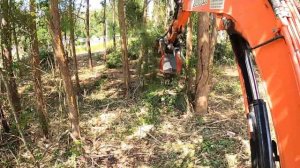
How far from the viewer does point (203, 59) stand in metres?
8.88

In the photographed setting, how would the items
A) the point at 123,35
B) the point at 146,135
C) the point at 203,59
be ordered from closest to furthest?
the point at 146,135 < the point at 203,59 < the point at 123,35

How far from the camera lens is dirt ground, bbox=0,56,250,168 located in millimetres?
7125

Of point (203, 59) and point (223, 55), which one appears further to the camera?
point (223, 55)

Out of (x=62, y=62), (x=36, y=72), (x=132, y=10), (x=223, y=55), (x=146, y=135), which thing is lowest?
(x=146, y=135)

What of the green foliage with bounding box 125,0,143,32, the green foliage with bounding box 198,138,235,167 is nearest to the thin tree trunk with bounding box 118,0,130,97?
the green foliage with bounding box 198,138,235,167

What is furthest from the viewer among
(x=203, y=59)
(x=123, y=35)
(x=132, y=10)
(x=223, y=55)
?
(x=132, y=10)

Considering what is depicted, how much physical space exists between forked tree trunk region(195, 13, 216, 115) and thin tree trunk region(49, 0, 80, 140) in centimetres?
321

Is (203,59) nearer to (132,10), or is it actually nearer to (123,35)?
(123,35)

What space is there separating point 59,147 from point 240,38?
18.9 ft

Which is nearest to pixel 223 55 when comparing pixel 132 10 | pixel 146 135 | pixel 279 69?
pixel 132 10

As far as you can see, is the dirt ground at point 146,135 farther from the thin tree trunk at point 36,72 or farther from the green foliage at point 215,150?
the thin tree trunk at point 36,72

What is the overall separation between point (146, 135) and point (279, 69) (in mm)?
5997

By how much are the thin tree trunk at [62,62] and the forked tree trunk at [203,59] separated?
3.21 metres

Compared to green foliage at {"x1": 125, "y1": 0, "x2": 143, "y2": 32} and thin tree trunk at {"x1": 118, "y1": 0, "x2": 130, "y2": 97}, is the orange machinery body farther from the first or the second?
green foliage at {"x1": 125, "y1": 0, "x2": 143, "y2": 32}
